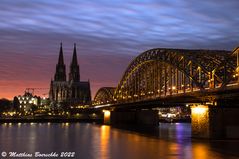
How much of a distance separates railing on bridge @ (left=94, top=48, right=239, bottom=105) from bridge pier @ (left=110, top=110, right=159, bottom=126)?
1193 centimetres

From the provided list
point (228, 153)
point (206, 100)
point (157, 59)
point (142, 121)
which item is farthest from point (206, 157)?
point (142, 121)

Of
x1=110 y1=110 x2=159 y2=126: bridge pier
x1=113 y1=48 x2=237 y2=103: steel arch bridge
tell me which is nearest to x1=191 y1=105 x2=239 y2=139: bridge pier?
x1=113 y1=48 x2=237 y2=103: steel arch bridge

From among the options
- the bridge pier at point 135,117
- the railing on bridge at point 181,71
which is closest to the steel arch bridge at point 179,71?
the railing on bridge at point 181,71

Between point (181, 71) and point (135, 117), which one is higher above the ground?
point (181, 71)

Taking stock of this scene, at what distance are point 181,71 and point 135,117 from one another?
66.6m

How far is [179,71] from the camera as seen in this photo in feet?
294

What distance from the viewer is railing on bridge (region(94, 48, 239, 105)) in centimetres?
6850

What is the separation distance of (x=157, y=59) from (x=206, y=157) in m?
55.9

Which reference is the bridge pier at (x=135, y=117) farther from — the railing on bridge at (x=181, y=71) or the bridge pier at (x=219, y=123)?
the bridge pier at (x=219, y=123)

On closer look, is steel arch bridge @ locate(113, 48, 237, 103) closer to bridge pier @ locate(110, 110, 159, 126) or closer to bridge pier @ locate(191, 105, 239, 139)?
bridge pier @ locate(191, 105, 239, 139)

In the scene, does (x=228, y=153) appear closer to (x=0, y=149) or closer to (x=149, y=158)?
(x=149, y=158)

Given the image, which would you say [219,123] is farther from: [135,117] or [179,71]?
[135,117]

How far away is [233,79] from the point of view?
64.1 meters

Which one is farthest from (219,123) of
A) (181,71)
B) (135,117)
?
(135,117)
